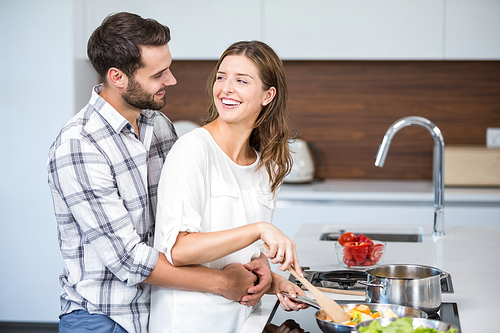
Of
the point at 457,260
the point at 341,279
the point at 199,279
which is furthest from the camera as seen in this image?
the point at 457,260

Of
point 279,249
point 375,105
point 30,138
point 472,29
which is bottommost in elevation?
point 279,249

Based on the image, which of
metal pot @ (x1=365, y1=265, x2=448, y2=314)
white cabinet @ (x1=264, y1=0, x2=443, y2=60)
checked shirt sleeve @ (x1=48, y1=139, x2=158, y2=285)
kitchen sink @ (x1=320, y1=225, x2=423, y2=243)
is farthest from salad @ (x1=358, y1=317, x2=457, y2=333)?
white cabinet @ (x1=264, y1=0, x2=443, y2=60)

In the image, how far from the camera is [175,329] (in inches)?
50.8

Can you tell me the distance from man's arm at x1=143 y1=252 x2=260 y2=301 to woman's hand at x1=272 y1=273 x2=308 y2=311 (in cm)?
9

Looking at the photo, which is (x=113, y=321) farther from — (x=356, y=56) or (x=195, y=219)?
(x=356, y=56)

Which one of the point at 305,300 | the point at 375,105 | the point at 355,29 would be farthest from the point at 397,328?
the point at 375,105

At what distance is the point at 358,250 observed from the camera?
1.60 m

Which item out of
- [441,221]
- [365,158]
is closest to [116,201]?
[441,221]

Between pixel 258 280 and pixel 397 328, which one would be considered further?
pixel 258 280

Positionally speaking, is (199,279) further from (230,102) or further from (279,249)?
(230,102)

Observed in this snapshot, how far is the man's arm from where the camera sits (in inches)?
49.5

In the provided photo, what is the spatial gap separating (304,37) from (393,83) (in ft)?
2.26

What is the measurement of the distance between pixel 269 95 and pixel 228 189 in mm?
283

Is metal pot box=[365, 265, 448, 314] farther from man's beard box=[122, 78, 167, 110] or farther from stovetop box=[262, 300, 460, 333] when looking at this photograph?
man's beard box=[122, 78, 167, 110]
